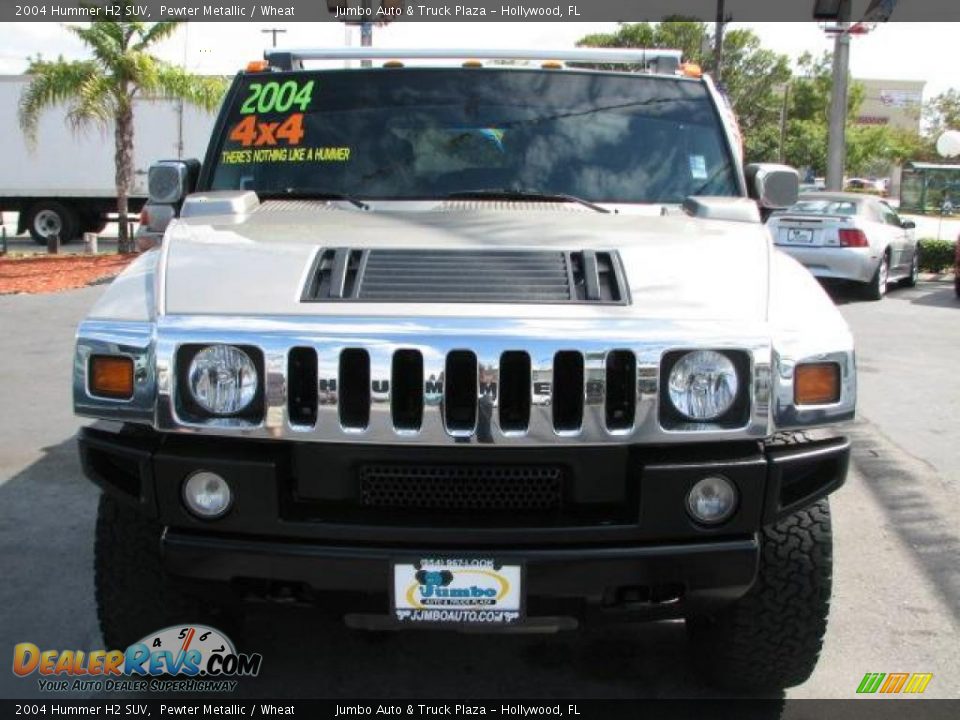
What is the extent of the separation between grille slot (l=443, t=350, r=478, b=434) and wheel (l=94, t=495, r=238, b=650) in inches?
35.0

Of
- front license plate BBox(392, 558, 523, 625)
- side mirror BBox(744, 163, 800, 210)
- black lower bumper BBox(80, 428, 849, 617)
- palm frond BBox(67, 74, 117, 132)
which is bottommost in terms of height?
front license plate BBox(392, 558, 523, 625)

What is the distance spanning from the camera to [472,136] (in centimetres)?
388

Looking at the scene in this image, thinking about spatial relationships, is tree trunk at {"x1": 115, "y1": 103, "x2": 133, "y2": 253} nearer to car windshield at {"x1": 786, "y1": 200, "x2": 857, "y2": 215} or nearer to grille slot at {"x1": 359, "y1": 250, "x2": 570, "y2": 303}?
car windshield at {"x1": 786, "y1": 200, "x2": 857, "y2": 215}

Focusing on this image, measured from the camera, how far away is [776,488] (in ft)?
8.50

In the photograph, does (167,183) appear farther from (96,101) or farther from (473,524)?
(96,101)

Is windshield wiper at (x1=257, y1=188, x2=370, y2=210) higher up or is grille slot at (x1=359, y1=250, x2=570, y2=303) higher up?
Result: windshield wiper at (x1=257, y1=188, x2=370, y2=210)

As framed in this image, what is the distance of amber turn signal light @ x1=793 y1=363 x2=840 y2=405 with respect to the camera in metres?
2.65

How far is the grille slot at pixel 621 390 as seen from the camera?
2518 millimetres

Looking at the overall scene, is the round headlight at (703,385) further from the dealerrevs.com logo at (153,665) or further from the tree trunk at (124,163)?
the tree trunk at (124,163)

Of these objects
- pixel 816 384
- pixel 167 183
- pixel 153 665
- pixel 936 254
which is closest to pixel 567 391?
pixel 816 384

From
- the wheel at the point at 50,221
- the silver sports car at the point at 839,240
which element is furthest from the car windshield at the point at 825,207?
the wheel at the point at 50,221

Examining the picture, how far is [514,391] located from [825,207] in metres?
12.3

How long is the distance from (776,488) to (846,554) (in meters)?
2.19

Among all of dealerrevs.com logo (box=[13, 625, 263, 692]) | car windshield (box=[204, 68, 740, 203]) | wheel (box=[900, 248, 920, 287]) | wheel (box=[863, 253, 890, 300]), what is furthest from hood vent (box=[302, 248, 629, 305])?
wheel (box=[900, 248, 920, 287])
